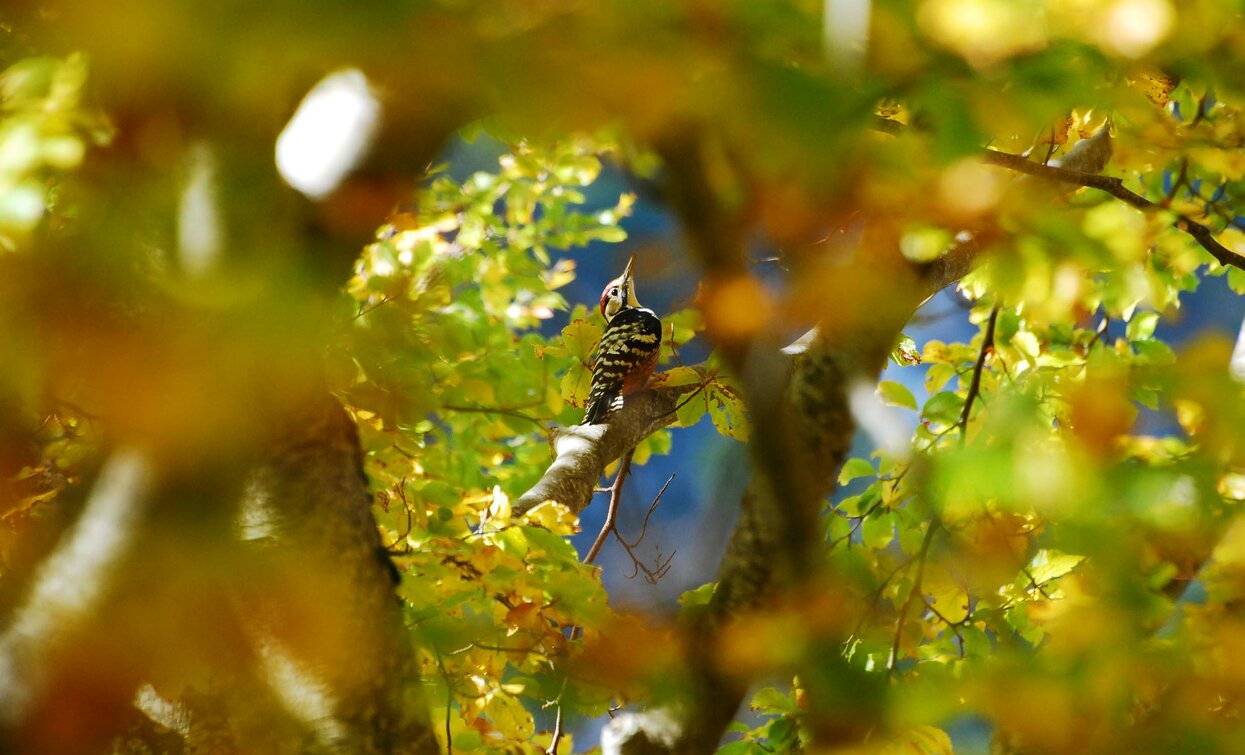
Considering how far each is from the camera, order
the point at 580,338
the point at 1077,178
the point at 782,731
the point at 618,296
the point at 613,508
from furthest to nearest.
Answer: the point at 618,296, the point at 613,508, the point at 580,338, the point at 1077,178, the point at 782,731

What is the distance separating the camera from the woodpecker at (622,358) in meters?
3.47

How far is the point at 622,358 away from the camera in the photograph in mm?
3645

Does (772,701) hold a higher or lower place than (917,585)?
lower

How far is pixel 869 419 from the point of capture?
2.90 ft

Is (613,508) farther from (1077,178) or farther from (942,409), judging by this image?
(1077,178)

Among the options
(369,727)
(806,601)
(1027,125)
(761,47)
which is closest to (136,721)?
(369,727)

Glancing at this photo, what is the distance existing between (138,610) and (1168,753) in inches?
44.2

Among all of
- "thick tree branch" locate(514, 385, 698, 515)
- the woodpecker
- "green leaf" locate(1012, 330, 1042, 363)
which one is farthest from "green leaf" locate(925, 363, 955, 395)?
the woodpecker

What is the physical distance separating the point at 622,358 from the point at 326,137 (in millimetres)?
2570


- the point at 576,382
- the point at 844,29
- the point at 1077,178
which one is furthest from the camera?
the point at 576,382

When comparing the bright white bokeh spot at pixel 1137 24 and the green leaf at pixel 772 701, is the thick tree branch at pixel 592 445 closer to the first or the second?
the green leaf at pixel 772 701

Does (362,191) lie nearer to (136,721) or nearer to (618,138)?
(618,138)

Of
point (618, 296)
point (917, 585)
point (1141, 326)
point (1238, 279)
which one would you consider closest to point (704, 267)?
point (917, 585)

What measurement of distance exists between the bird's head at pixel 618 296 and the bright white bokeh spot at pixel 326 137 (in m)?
3.37
